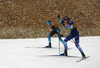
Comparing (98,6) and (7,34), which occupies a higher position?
(98,6)

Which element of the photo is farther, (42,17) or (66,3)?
(66,3)

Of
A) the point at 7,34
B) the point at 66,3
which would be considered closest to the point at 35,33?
the point at 7,34

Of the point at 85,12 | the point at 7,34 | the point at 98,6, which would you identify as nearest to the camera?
the point at 7,34

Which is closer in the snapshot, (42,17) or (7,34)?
(7,34)

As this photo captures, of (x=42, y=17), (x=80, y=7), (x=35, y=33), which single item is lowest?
(x=35, y=33)

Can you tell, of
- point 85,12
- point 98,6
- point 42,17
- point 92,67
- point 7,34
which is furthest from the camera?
point 98,6

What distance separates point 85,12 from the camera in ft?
120

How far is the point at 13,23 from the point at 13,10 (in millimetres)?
3945

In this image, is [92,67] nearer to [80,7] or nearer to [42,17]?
[42,17]

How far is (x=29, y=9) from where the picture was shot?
33.7 metres

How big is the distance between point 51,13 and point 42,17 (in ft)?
7.80

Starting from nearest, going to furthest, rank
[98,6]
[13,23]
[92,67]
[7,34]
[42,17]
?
1. [92,67]
2. [7,34]
3. [13,23]
4. [42,17]
5. [98,6]

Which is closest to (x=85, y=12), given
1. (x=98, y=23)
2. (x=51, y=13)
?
(x=98, y=23)

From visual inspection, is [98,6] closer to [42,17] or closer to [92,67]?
[42,17]
